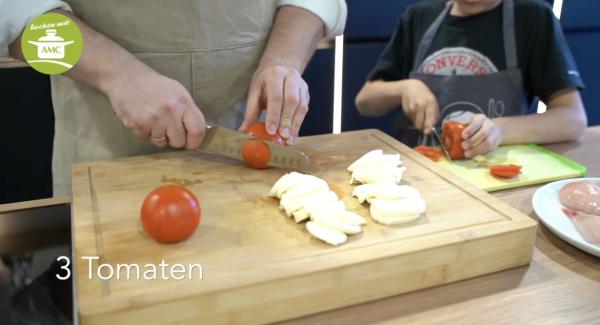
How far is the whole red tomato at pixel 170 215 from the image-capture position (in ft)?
2.15

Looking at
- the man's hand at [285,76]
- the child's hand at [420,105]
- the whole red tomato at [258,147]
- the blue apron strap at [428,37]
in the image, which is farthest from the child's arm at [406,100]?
the whole red tomato at [258,147]

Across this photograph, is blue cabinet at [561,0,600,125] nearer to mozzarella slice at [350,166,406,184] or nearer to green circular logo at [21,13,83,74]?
mozzarella slice at [350,166,406,184]

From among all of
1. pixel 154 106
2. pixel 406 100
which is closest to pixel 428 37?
pixel 406 100

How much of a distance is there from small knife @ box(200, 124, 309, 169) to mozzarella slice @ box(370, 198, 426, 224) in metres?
0.22

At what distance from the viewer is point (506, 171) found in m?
0.98

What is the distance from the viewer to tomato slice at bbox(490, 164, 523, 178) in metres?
0.98

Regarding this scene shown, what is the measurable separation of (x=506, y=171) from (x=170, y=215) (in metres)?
0.62

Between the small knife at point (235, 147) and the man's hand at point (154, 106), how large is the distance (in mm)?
50

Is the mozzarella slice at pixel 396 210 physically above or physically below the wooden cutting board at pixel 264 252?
above

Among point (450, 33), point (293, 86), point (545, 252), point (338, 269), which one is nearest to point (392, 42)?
point (450, 33)

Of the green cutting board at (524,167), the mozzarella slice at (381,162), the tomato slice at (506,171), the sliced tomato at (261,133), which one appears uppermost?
the sliced tomato at (261,133)

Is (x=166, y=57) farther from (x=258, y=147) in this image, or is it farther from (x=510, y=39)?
(x=510, y=39)

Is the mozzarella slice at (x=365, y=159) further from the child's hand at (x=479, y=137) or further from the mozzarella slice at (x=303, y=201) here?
the child's hand at (x=479, y=137)

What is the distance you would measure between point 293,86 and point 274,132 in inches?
3.3
